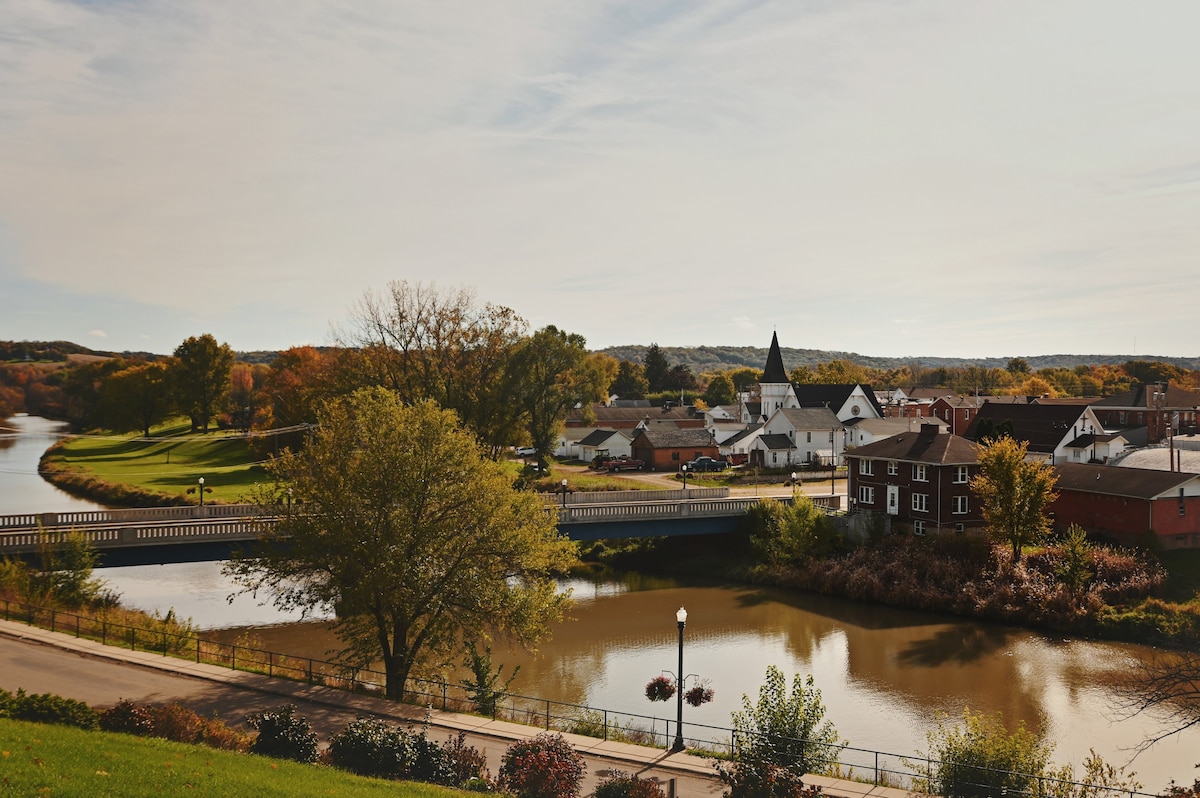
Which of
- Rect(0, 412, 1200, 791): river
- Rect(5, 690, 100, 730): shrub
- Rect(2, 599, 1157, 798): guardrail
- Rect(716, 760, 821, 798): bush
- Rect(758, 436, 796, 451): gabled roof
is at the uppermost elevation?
Rect(758, 436, 796, 451): gabled roof

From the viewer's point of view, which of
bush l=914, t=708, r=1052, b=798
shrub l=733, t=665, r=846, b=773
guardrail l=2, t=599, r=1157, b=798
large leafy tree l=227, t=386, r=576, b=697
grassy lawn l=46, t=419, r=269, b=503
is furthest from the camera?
grassy lawn l=46, t=419, r=269, b=503

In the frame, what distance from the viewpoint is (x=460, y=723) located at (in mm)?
22797

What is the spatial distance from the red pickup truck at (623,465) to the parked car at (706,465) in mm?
5562

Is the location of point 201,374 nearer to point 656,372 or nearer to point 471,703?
point 656,372

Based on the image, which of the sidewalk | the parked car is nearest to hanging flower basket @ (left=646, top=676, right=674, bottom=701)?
the sidewalk

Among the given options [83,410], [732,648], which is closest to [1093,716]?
[732,648]

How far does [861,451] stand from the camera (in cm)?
5369

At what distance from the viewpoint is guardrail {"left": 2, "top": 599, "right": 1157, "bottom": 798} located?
2353 centimetres

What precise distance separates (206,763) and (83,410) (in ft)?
405

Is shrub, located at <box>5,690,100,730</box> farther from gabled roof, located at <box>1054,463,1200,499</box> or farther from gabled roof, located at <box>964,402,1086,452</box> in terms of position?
gabled roof, located at <box>964,402,1086,452</box>

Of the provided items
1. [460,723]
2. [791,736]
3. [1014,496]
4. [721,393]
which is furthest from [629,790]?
[721,393]

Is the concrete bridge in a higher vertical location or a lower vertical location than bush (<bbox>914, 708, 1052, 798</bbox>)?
higher

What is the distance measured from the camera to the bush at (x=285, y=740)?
1853 cm

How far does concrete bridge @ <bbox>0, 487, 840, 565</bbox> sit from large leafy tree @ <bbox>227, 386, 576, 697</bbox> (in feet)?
8.48
